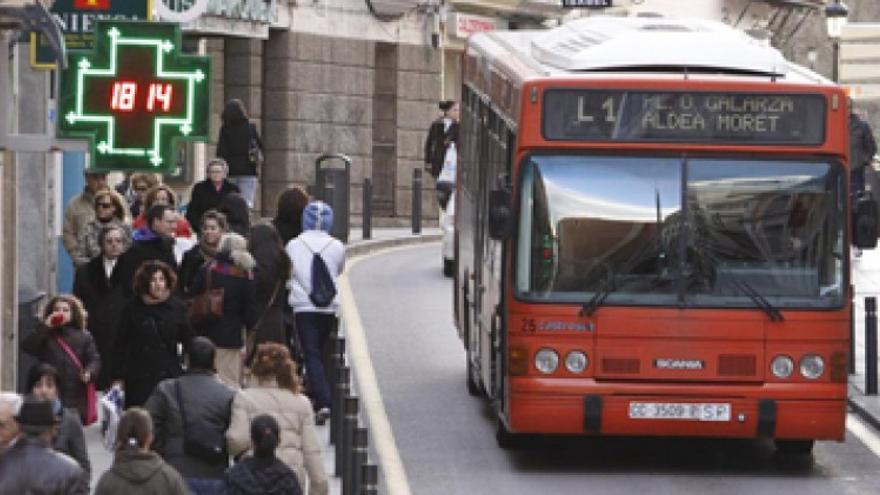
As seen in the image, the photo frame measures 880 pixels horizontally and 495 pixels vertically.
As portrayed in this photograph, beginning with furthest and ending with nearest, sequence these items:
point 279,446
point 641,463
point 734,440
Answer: point 734,440 → point 641,463 → point 279,446

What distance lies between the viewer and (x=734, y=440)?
20.7 m

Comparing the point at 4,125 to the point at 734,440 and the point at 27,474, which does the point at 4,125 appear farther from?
the point at 734,440

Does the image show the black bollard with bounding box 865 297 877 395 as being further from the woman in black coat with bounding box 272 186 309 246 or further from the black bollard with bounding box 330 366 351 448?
the black bollard with bounding box 330 366 351 448

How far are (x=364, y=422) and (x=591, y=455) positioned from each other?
2.08m

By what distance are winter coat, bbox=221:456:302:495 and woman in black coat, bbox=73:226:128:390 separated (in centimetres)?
599

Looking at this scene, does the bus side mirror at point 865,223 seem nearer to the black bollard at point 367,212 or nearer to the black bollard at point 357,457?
the black bollard at point 357,457

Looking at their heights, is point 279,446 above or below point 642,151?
below

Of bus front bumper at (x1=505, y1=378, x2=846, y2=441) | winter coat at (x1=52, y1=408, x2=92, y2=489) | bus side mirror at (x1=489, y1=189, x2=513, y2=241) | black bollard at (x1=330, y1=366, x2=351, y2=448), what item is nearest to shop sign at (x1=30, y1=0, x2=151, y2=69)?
black bollard at (x1=330, y1=366, x2=351, y2=448)

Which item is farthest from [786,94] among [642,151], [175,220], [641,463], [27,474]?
[27,474]

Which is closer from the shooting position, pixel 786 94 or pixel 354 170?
pixel 786 94

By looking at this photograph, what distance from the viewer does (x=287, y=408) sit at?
14.6 metres

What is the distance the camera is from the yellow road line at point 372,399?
60.0 feet

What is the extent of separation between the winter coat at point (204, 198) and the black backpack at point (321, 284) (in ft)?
18.5

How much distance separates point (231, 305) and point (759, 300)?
342 centimetres
